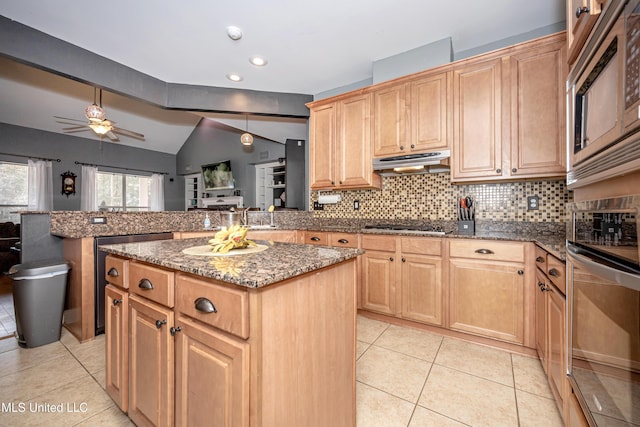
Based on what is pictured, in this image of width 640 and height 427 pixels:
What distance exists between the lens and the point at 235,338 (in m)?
0.83

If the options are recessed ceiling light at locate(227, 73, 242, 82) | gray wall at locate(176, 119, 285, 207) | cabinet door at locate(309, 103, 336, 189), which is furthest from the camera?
gray wall at locate(176, 119, 285, 207)

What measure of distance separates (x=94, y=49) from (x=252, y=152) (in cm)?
463

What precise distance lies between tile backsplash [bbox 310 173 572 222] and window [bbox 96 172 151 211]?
6.92 metres

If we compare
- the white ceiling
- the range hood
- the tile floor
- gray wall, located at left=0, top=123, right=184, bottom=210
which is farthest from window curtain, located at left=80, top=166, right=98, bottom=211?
the range hood

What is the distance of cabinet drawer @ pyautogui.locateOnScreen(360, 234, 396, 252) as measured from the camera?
2.49 metres

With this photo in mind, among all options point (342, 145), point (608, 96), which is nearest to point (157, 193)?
point (342, 145)

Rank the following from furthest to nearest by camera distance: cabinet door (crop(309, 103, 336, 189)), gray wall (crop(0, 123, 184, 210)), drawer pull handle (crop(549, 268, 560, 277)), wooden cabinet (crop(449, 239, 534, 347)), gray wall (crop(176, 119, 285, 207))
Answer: gray wall (crop(176, 119, 285, 207)), gray wall (crop(0, 123, 184, 210)), cabinet door (crop(309, 103, 336, 189)), wooden cabinet (crop(449, 239, 534, 347)), drawer pull handle (crop(549, 268, 560, 277))

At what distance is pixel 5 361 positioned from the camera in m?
1.94

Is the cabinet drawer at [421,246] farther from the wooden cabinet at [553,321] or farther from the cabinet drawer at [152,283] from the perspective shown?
the cabinet drawer at [152,283]

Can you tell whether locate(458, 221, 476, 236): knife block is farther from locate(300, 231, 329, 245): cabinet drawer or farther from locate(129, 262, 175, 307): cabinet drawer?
locate(129, 262, 175, 307): cabinet drawer

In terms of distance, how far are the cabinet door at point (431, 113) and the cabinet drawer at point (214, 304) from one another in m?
2.32

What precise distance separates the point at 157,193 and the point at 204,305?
29.0 ft

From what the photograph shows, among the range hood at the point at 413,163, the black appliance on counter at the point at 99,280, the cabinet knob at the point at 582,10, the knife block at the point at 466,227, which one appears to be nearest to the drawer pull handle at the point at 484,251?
the knife block at the point at 466,227

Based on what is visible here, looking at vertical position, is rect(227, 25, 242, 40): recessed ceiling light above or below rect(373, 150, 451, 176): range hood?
above
